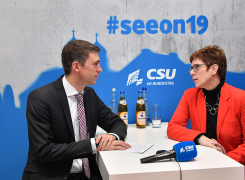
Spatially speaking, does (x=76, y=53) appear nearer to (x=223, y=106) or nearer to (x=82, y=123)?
(x=82, y=123)

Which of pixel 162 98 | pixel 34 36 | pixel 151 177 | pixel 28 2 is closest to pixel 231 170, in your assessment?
pixel 151 177

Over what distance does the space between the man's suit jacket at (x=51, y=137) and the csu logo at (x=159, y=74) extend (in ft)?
3.29

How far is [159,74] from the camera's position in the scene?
2426 millimetres

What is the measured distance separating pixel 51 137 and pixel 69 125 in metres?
0.13

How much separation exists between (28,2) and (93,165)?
5.38ft

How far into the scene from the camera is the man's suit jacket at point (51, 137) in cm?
132

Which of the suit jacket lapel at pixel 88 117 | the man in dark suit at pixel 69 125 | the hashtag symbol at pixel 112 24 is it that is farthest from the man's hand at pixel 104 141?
the hashtag symbol at pixel 112 24

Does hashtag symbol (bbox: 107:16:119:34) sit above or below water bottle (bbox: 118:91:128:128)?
above

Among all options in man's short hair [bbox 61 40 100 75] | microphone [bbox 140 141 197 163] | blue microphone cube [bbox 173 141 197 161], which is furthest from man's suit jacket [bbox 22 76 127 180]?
blue microphone cube [bbox 173 141 197 161]

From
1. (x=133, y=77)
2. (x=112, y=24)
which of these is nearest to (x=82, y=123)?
(x=133, y=77)

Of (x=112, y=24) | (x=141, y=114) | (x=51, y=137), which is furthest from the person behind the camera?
(x=112, y=24)

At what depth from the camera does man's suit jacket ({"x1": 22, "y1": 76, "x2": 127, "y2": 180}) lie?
1.32m

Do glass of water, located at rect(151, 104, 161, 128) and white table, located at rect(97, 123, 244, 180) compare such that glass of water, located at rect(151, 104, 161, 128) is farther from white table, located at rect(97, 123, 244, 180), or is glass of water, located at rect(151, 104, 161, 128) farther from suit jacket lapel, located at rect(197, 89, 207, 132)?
white table, located at rect(97, 123, 244, 180)

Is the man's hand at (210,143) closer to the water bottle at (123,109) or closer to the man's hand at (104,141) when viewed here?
the man's hand at (104,141)
